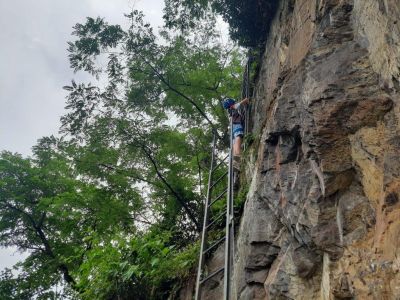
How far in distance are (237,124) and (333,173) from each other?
4.89 metres

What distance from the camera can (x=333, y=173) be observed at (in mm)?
4195

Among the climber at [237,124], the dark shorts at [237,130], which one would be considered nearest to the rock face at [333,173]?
the climber at [237,124]

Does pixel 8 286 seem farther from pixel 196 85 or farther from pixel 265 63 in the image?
pixel 265 63

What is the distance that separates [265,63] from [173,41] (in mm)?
4213

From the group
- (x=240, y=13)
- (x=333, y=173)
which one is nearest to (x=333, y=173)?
(x=333, y=173)

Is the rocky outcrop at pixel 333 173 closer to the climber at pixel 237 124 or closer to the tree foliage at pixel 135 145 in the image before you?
the climber at pixel 237 124

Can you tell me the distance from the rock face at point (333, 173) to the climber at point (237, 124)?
2.03m

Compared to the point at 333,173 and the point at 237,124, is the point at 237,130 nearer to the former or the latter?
the point at 237,124

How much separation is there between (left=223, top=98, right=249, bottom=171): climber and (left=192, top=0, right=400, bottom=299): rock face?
2026mm

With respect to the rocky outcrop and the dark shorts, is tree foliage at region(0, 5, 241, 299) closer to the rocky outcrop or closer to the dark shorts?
the dark shorts

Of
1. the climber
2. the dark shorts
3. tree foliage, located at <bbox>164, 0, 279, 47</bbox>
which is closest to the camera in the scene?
the climber

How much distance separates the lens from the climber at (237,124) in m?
8.06

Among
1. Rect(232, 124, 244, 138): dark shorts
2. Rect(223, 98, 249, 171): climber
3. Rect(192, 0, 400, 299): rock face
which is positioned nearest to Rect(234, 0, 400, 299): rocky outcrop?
Rect(192, 0, 400, 299): rock face

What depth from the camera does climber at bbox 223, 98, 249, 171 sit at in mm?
8056
